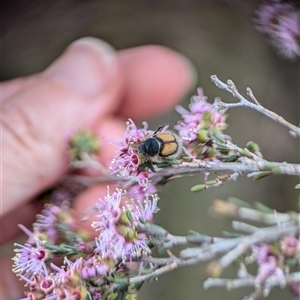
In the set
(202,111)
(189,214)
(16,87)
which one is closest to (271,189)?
(189,214)

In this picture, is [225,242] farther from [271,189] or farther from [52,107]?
[52,107]

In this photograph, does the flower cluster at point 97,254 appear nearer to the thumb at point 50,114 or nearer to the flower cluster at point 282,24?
the thumb at point 50,114

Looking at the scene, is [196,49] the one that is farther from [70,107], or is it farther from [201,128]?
[201,128]

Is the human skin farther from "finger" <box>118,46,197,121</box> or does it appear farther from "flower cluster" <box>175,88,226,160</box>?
"flower cluster" <box>175,88,226,160</box>

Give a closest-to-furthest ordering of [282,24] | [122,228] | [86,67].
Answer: [122,228]
[282,24]
[86,67]

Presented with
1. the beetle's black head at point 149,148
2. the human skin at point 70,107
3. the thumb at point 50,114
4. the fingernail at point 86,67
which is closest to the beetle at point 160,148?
the beetle's black head at point 149,148

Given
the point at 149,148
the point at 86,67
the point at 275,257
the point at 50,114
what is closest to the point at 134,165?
the point at 149,148

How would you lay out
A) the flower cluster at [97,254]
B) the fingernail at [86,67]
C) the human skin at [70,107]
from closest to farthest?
the flower cluster at [97,254] < the human skin at [70,107] < the fingernail at [86,67]

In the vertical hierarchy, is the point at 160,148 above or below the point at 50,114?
above
